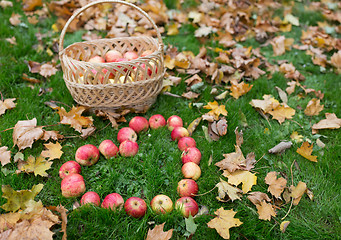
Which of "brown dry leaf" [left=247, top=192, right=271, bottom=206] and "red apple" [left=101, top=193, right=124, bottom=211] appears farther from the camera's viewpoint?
"brown dry leaf" [left=247, top=192, right=271, bottom=206]

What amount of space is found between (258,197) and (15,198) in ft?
5.20

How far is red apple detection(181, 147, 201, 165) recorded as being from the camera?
6.69 feet

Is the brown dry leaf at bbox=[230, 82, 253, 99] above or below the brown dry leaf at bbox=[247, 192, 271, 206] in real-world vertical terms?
above

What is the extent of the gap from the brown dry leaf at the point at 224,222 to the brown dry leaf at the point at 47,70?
2.30 meters

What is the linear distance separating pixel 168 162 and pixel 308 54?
2904mm

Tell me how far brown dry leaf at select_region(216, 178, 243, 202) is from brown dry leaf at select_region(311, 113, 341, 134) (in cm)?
117

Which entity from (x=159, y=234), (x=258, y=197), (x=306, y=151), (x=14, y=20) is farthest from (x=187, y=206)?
(x=14, y=20)

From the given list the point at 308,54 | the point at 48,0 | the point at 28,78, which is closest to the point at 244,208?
the point at 28,78

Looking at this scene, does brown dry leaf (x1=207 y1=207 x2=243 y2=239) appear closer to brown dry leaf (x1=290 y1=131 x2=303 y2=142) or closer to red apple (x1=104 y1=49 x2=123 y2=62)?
brown dry leaf (x1=290 y1=131 x2=303 y2=142)

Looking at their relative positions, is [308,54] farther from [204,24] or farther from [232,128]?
[232,128]

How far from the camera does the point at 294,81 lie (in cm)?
317

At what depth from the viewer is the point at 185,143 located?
7.03ft

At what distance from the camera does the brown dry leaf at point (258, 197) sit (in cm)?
182

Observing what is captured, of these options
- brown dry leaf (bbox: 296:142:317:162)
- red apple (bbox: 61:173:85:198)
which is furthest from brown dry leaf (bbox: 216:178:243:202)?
red apple (bbox: 61:173:85:198)
